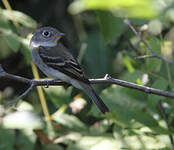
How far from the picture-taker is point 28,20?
345 cm

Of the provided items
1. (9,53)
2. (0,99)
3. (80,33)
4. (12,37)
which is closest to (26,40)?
(12,37)

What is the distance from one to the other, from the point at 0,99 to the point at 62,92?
38.7 inches

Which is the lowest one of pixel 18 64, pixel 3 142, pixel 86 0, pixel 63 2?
pixel 86 0

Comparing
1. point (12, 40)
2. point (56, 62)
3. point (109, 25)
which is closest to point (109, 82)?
point (109, 25)

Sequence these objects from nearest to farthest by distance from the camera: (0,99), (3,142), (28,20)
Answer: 1. (3,142)
2. (28,20)
3. (0,99)

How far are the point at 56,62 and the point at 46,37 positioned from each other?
32.6 inches

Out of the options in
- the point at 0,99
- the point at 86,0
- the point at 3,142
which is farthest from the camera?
the point at 0,99

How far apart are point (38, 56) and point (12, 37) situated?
954 millimetres

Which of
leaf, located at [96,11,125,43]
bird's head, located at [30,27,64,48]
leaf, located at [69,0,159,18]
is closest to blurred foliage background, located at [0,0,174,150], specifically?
leaf, located at [96,11,125,43]

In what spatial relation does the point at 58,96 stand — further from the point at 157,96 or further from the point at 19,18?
the point at 157,96

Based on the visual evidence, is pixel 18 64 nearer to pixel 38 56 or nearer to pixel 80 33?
pixel 80 33

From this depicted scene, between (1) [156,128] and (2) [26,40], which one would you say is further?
(2) [26,40]

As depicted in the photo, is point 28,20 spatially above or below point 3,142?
above

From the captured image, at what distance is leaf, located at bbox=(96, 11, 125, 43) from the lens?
3271mm
